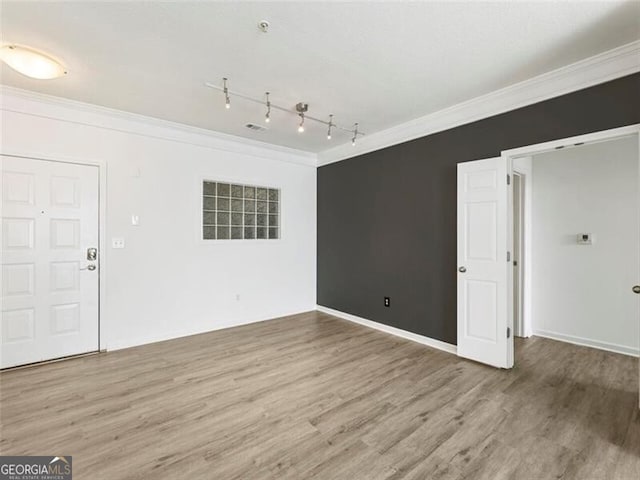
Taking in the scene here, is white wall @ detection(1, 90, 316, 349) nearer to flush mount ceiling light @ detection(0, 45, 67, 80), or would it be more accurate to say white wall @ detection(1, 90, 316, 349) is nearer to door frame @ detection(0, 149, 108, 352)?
door frame @ detection(0, 149, 108, 352)

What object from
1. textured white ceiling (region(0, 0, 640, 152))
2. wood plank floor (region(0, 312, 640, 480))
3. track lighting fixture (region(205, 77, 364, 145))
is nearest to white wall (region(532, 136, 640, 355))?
wood plank floor (region(0, 312, 640, 480))

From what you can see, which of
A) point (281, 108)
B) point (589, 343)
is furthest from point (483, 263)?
point (281, 108)

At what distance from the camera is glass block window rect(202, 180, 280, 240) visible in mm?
4254

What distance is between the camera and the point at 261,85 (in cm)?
281

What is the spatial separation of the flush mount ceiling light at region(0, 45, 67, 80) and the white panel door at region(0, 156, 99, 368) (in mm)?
1070

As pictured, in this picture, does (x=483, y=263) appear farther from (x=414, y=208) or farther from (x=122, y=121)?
(x=122, y=121)

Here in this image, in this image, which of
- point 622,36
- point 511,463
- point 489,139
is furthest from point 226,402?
point 622,36

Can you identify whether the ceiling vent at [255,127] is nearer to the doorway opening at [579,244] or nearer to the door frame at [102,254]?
the door frame at [102,254]

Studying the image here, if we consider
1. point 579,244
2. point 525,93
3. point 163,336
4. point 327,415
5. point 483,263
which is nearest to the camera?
point 327,415

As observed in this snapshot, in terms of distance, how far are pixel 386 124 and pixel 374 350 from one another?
9.42 feet

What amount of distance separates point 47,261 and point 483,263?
15.2 feet

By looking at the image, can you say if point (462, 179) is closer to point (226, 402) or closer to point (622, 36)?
point (622, 36)

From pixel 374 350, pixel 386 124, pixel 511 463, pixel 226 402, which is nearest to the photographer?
pixel 511 463

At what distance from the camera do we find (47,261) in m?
3.12
